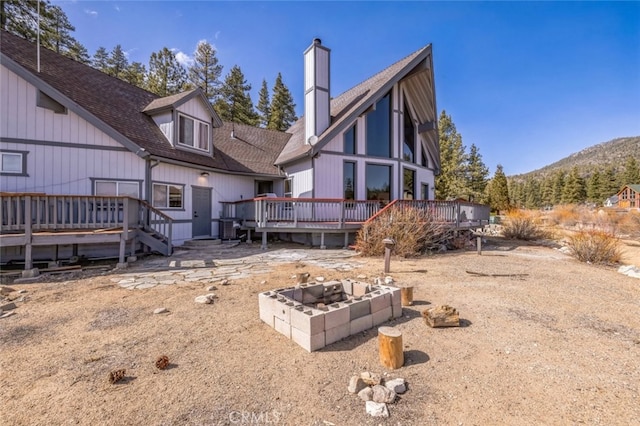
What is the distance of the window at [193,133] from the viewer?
12031mm

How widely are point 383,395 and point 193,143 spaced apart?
12793 mm

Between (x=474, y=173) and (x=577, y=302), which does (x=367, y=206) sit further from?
(x=474, y=173)

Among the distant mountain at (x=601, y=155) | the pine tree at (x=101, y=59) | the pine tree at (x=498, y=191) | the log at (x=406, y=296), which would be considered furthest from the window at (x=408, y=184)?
the distant mountain at (x=601, y=155)

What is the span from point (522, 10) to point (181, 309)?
1656 cm

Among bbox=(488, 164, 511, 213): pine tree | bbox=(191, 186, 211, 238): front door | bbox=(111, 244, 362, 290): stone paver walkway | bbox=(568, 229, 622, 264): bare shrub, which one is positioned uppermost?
bbox=(488, 164, 511, 213): pine tree

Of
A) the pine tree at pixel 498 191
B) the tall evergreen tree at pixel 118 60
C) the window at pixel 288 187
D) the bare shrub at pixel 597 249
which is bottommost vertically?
the bare shrub at pixel 597 249

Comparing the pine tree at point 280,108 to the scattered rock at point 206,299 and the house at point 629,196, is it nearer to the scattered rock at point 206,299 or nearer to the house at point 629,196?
the scattered rock at point 206,299

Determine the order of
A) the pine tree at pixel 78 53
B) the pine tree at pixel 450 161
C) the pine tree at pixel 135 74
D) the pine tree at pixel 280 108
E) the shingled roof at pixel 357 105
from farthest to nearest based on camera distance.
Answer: the pine tree at pixel 450 161
the pine tree at pixel 280 108
the pine tree at pixel 135 74
the pine tree at pixel 78 53
the shingled roof at pixel 357 105

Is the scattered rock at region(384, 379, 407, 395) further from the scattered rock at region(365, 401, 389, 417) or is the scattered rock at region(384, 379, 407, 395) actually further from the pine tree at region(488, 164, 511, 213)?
the pine tree at region(488, 164, 511, 213)

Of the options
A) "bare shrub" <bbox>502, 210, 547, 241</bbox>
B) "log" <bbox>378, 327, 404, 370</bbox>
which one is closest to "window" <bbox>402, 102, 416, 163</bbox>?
"bare shrub" <bbox>502, 210, 547, 241</bbox>

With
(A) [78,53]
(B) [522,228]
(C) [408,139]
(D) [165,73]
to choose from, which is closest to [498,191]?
(B) [522,228]

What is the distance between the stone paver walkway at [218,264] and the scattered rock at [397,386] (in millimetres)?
4671

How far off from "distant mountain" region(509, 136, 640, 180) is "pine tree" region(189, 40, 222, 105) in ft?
385

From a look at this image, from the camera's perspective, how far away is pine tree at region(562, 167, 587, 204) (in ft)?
186
